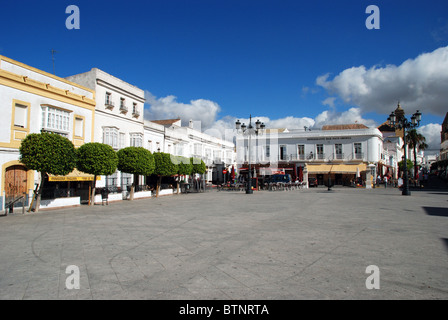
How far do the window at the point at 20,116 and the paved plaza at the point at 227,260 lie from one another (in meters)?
10.6

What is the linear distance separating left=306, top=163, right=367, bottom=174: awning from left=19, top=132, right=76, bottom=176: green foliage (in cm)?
3604

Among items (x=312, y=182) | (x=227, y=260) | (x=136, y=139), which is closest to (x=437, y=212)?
(x=227, y=260)

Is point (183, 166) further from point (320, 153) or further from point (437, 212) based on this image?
point (320, 153)

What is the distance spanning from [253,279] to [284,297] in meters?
0.82

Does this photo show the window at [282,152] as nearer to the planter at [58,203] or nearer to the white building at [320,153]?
the white building at [320,153]

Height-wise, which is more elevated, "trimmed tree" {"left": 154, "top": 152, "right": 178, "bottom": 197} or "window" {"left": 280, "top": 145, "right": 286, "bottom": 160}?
"window" {"left": 280, "top": 145, "right": 286, "bottom": 160}

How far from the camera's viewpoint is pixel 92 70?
82.9 ft

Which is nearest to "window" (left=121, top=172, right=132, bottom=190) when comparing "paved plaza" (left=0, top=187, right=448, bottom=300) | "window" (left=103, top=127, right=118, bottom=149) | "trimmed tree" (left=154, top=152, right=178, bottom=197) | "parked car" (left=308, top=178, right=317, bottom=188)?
"window" (left=103, top=127, right=118, bottom=149)

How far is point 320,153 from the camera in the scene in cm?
4656

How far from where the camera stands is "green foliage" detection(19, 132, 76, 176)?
15.0 metres

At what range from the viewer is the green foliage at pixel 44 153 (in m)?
15.0

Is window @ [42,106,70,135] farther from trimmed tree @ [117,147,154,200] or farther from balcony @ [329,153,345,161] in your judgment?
balcony @ [329,153,345,161]
